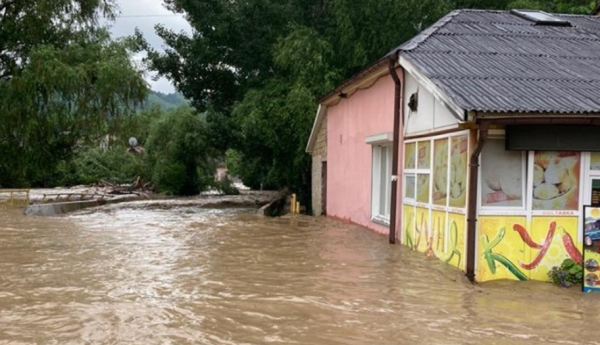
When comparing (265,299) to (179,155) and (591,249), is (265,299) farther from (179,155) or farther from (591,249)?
(179,155)

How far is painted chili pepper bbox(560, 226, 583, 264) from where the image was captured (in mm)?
7719

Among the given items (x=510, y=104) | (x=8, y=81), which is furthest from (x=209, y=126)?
(x=510, y=104)

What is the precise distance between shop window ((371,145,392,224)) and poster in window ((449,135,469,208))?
12.8ft

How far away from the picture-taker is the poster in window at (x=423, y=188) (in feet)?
31.0

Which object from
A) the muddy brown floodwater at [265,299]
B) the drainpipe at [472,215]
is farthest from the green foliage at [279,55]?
the drainpipe at [472,215]

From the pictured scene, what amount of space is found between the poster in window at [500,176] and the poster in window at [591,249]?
34.1 inches

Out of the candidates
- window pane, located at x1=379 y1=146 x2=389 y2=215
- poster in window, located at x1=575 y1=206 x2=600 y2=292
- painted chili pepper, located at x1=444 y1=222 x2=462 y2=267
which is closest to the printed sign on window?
poster in window, located at x1=575 y1=206 x2=600 y2=292

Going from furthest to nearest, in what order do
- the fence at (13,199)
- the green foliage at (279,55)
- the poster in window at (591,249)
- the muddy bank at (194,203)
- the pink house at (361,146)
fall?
the muddy bank at (194,203) → the fence at (13,199) → the green foliage at (279,55) → the pink house at (361,146) → the poster in window at (591,249)

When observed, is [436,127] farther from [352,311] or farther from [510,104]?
[352,311]

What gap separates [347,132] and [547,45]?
19.4 feet

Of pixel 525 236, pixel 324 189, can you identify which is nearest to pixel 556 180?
pixel 525 236

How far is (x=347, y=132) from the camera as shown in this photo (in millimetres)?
15102

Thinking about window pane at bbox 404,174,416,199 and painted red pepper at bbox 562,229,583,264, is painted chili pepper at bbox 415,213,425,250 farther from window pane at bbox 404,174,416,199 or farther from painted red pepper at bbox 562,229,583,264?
painted red pepper at bbox 562,229,583,264

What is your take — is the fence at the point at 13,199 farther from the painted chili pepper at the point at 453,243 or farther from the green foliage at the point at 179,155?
the painted chili pepper at the point at 453,243
